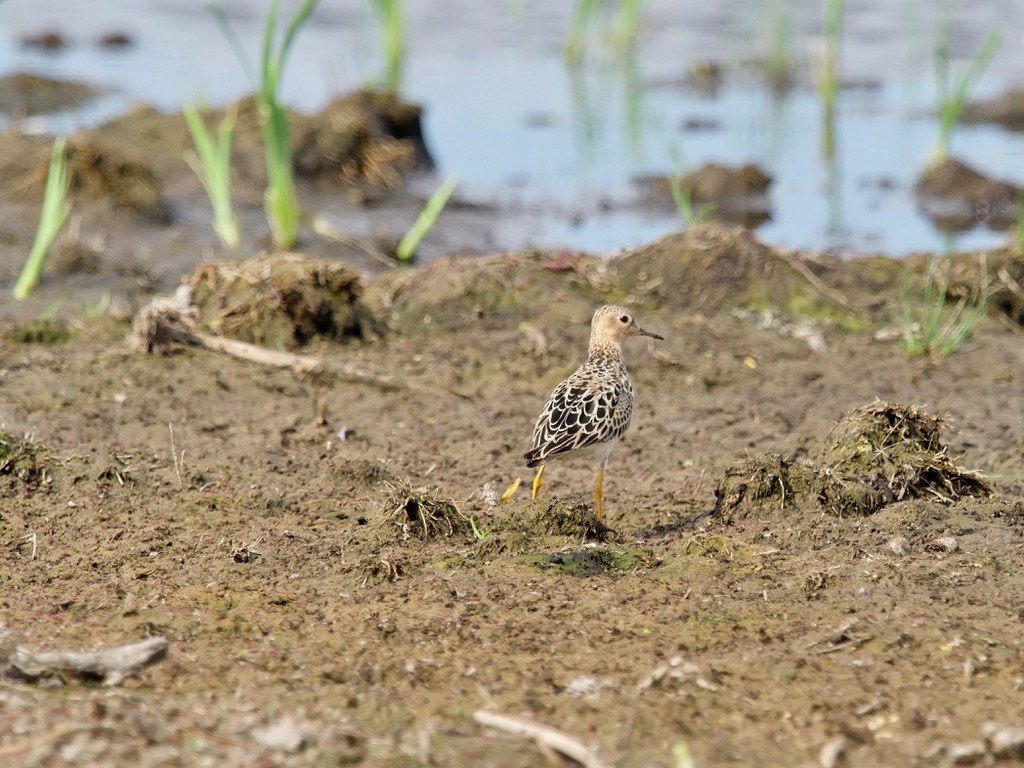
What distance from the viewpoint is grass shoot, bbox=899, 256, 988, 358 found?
356 inches

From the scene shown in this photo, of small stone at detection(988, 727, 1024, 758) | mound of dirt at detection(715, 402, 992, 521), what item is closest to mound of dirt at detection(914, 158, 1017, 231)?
mound of dirt at detection(715, 402, 992, 521)

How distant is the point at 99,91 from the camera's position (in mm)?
18469

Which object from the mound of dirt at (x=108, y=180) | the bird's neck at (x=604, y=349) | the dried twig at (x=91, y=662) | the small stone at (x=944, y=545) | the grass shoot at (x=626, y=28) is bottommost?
the small stone at (x=944, y=545)

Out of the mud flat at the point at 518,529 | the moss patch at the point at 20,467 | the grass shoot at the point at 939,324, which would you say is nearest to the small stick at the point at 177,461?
the mud flat at the point at 518,529

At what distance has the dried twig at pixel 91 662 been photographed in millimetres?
4586

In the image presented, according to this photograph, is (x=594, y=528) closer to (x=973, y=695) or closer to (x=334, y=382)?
(x=973, y=695)

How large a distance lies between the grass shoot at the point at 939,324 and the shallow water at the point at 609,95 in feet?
9.56

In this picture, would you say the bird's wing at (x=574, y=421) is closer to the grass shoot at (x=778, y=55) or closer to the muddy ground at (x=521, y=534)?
the muddy ground at (x=521, y=534)

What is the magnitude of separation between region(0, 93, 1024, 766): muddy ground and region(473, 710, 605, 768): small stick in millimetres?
52

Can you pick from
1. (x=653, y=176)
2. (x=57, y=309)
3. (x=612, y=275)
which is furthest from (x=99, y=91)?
(x=612, y=275)

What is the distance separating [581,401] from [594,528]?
749 millimetres

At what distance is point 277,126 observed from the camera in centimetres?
1070

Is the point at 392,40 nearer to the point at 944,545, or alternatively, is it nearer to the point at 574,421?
the point at 574,421

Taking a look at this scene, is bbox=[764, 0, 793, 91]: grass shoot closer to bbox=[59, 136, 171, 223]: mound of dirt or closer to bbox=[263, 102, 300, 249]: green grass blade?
bbox=[263, 102, 300, 249]: green grass blade
